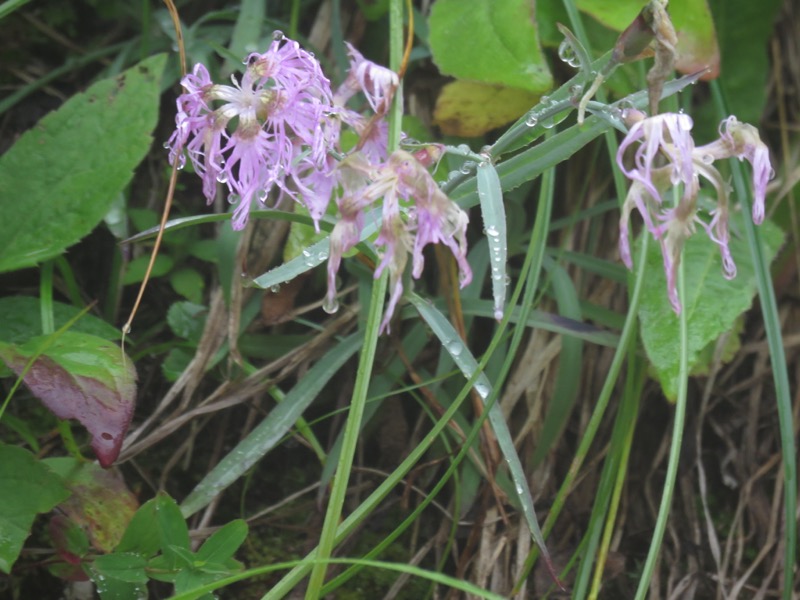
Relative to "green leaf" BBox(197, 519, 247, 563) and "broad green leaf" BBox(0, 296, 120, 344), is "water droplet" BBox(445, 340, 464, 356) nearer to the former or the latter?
"green leaf" BBox(197, 519, 247, 563)

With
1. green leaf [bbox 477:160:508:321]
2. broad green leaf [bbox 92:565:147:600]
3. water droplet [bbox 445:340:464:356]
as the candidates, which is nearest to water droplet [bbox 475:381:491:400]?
water droplet [bbox 445:340:464:356]

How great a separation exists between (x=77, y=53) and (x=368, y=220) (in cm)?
85

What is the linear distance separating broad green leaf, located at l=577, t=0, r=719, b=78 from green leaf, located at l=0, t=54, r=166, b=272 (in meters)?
0.62

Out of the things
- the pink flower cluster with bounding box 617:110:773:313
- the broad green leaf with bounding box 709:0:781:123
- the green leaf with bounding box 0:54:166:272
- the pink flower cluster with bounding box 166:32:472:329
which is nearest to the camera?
the pink flower cluster with bounding box 617:110:773:313

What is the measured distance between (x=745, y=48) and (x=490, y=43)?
0.54m

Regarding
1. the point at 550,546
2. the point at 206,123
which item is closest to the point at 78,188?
the point at 206,123

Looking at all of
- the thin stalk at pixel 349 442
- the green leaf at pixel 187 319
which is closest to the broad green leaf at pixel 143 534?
the thin stalk at pixel 349 442

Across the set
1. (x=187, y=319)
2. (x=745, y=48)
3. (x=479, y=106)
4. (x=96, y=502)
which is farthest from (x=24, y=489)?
(x=745, y=48)

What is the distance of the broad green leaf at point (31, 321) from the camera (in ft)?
3.52

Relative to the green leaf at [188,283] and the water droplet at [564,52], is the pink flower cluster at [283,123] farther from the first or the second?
the green leaf at [188,283]

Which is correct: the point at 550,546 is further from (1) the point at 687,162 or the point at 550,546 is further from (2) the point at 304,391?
(1) the point at 687,162

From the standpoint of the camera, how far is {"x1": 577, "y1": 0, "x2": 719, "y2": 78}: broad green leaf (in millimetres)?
1176

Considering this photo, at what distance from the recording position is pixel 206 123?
0.82 metres

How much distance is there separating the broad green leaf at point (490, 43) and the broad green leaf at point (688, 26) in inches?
4.6
